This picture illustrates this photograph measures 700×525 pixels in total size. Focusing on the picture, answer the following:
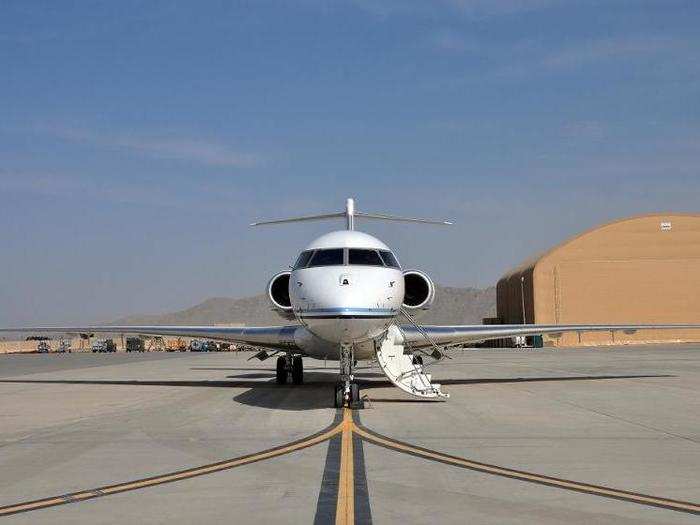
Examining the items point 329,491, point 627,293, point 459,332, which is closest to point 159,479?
point 329,491

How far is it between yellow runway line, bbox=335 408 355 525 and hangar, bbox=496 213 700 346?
53912 millimetres

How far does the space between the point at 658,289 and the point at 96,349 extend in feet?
162

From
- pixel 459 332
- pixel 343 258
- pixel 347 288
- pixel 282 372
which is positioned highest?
pixel 343 258

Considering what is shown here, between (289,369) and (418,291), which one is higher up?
(418,291)

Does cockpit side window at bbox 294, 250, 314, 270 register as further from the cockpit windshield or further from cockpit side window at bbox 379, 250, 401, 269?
cockpit side window at bbox 379, 250, 401, 269

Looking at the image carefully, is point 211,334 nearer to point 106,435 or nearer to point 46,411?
point 46,411

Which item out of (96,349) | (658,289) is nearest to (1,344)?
(96,349)

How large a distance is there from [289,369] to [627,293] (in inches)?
1809

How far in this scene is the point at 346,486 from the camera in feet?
22.9

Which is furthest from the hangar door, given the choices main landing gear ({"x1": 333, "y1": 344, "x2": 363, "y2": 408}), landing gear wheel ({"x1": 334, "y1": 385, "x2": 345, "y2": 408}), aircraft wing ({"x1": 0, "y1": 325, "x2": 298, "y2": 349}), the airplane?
landing gear wheel ({"x1": 334, "y1": 385, "x2": 345, "y2": 408})

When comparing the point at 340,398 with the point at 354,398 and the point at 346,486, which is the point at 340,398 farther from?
the point at 346,486

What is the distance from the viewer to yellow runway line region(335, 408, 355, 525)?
5.86 meters

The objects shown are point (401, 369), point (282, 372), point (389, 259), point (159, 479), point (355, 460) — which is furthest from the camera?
point (282, 372)

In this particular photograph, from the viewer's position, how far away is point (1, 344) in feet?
285
